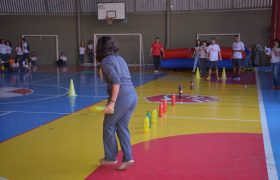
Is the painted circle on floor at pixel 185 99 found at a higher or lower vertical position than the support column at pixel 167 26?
lower

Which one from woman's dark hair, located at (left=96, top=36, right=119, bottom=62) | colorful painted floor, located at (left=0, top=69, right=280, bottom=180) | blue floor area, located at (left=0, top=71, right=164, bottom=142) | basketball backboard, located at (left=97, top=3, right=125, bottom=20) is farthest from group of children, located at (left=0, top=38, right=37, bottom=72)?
woman's dark hair, located at (left=96, top=36, right=119, bottom=62)

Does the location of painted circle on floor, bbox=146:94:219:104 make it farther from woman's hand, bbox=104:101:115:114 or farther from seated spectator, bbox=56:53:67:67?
seated spectator, bbox=56:53:67:67

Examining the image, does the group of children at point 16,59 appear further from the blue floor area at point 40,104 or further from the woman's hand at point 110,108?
the woman's hand at point 110,108

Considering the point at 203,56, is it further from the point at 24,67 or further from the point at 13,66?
the point at 13,66

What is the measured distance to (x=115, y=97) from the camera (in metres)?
4.75

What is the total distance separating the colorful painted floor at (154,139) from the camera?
504cm

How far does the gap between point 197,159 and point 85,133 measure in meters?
2.47

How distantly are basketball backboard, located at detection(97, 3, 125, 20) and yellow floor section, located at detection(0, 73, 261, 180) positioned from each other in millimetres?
16056

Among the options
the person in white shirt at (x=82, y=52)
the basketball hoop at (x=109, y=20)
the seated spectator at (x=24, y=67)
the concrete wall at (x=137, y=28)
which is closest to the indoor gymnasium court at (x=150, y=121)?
the seated spectator at (x=24, y=67)

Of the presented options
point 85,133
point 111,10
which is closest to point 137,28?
point 111,10

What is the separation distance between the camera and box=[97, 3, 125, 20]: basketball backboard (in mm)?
26375

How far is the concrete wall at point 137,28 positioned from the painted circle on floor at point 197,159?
→ 785 inches

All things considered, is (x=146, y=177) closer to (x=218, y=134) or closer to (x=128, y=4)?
(x=218, y=134)

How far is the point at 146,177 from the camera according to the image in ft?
15.7
